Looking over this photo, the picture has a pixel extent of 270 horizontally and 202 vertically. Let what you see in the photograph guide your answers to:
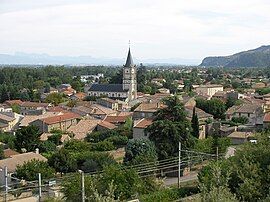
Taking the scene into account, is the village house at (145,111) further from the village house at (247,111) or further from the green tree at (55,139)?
the green tree at (55,139)

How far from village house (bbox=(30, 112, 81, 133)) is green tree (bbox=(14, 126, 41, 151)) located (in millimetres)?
8150

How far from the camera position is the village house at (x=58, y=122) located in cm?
4012

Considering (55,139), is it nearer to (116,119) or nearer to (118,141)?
(118,141)

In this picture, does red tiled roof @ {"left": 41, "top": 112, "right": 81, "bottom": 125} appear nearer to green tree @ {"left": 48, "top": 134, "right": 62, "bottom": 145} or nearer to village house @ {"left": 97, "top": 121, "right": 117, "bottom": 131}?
village house @ {"left": 97, "top": 121, "right": 117, "bottom": 131}

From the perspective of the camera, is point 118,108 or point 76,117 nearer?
point 76,117

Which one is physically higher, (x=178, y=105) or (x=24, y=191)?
(x=178, y=105)

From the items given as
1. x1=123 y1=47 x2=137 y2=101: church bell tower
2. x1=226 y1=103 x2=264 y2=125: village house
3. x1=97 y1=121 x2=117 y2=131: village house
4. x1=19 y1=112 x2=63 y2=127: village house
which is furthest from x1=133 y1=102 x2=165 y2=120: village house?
x1=123 y1=47 x2=137 y2=101: church bell tower

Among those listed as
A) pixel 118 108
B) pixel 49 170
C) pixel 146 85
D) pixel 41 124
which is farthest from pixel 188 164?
pixel 146 85

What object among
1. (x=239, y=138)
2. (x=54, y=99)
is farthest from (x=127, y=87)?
(x=239, y=138)

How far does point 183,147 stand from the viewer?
2431 cm

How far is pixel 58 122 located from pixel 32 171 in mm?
20255

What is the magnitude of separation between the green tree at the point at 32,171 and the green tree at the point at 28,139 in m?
9.53

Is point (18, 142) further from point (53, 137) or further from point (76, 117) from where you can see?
point (76, 117)

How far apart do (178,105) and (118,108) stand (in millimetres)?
33998
